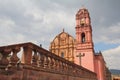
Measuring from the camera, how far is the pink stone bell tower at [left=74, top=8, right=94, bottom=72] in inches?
1291

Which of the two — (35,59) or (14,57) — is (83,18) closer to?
(35,59)

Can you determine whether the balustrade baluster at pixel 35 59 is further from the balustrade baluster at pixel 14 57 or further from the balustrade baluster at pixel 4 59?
the balustrade baluster at pixel 4 59

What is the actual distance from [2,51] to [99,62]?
3075 centimetres

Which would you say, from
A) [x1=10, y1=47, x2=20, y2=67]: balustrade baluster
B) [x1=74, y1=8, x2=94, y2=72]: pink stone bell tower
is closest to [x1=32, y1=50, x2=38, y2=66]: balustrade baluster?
[x1=10, y1=47, x2=20, y2=67]: balustrade baluster

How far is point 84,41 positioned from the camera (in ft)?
114

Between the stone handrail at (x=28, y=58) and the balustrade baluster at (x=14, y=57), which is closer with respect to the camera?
the stone handrail at (x=28, y=58)

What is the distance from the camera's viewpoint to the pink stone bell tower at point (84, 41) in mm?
32781

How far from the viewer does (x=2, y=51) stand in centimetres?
466

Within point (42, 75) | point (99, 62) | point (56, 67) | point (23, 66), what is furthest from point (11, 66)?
point (99, 62)

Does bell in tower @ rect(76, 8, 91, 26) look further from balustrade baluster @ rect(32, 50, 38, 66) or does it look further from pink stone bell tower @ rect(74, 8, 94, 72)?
balustrade baluster @ rect(32, 50, 38, 66)

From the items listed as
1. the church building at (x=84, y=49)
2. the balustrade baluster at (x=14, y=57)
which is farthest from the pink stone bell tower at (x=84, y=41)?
the balustrade baluster at (x=14, y=57)

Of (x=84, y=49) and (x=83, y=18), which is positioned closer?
(x=84, y=49)

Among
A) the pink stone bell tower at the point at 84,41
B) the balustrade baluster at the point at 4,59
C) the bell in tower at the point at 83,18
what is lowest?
the balustrade baluster at the point at 4,59

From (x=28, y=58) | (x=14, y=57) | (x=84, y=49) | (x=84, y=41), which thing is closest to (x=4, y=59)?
(x=14, y=57)
